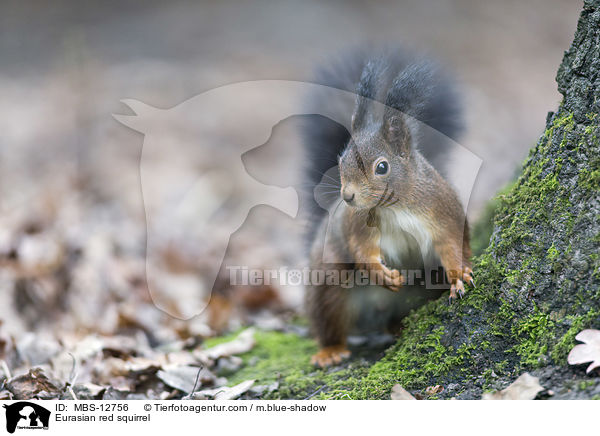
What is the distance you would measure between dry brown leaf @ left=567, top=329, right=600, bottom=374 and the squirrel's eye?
0.61 m

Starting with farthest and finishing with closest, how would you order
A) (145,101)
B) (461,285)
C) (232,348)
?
(145,101), (232,348), (461,285)

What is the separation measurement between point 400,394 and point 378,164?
0.59 m

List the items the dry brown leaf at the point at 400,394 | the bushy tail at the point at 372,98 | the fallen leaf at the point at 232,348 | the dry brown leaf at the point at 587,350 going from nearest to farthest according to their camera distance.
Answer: the dry brown leaf at the point at 587,350
the dry brown leaf at the point at 400,394
the bushy tail at the point at 372,98
the fallen leaf at the point at 232,348

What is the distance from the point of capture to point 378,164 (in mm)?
1402

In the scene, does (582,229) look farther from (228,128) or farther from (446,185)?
(228,128)

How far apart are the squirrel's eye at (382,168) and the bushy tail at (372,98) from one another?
0.48ft

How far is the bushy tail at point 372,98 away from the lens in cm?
134

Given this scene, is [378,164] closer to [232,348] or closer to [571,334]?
[571,334]

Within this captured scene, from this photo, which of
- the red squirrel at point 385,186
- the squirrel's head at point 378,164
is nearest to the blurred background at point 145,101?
the red squirrel at point 385,186

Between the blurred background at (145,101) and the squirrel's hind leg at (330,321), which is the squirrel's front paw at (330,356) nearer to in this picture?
the squirrel's hind leg at (330,321)

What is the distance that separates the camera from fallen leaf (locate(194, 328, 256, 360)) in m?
1.90

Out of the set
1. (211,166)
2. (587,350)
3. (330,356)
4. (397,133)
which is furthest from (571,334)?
(211,166)
